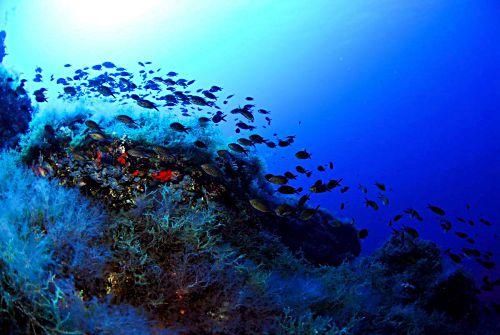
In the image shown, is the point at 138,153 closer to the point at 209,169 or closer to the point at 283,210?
the point at 209,169

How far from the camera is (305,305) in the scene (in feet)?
15.0

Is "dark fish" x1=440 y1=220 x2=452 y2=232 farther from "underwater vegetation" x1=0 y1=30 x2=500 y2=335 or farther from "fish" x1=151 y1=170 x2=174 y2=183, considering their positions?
"fish" x1=151 y1=170 x2=174 y2=183

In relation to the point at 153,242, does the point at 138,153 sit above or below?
above

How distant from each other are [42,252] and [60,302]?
0.51 meters

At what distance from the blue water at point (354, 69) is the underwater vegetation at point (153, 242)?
62.5 metres

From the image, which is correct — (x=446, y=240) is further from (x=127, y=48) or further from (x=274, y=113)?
(x=127, y=48)

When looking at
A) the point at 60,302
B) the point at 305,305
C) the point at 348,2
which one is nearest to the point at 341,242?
the point at 305,305

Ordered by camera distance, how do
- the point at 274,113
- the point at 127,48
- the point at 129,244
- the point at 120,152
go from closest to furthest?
1. the point at 129,244
2. the point at 120,152
3. the point at 127,48
4. the point at 274,113

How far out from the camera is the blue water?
7269cm

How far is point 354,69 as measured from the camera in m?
95.5

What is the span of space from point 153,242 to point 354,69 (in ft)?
332

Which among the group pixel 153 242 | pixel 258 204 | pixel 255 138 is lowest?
pixel 153 242

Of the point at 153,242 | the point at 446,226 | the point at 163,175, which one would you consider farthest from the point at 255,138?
the point at 446,226

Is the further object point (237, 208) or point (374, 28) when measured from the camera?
point (374, 28)
